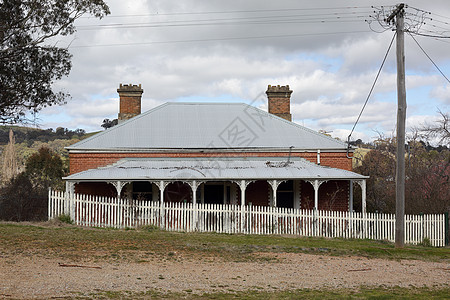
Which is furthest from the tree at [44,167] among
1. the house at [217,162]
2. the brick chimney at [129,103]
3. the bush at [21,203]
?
the house at [217,162]

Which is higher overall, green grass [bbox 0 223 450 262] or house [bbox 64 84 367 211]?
house [bbox 64 84 367 211]

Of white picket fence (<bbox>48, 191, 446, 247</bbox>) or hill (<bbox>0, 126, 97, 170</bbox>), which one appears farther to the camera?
hill (<bbox>0, 126, 97, 170</bbox>)

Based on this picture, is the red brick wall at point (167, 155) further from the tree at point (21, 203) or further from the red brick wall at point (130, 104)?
the tree at point (21, 203)

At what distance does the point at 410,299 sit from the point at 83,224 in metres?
13.3

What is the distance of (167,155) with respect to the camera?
2341 cm

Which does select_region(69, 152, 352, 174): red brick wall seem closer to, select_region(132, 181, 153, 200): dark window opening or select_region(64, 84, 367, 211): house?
select_region(64, 84, 367, 211): house

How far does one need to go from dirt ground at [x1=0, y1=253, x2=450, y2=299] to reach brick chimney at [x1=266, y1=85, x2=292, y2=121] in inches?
596

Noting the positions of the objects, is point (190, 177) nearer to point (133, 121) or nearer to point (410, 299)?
point (133, 121)

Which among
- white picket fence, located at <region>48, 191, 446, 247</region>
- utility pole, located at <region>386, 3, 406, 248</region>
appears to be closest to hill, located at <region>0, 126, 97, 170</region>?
white picket fence, located at <region>48, 191, 446, 247</region>

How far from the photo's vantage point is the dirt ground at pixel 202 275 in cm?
891

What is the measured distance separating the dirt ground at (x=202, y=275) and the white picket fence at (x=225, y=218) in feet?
17.8

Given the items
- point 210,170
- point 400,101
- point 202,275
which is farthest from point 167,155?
point 202,275

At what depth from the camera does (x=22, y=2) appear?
638 inches

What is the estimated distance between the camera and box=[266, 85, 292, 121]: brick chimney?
27.3 meters
